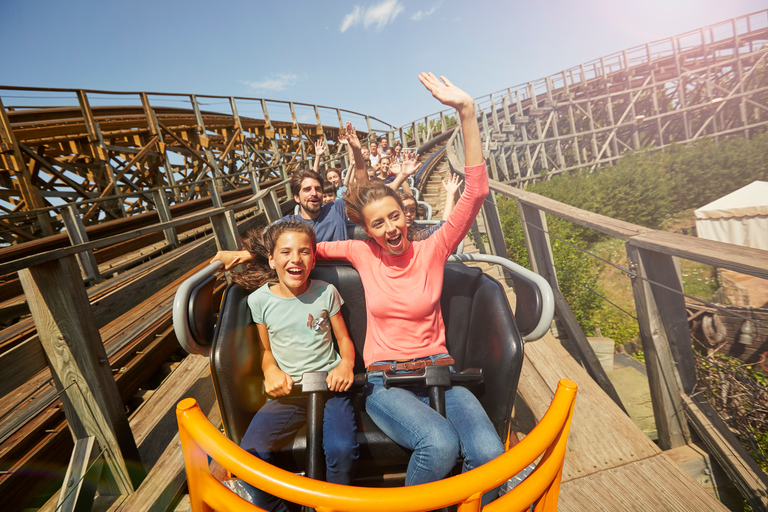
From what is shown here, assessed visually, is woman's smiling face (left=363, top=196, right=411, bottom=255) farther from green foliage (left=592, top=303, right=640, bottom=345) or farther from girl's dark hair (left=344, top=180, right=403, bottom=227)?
green foliage (left=592, top=303, right=640, bottom=345)

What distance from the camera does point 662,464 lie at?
141 centimetres

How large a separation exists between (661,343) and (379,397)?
136cm

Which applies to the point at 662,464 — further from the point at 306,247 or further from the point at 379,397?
the point at 306,247

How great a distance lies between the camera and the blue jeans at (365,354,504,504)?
1.16 metres

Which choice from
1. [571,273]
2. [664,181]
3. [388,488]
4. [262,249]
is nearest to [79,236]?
[262,249]

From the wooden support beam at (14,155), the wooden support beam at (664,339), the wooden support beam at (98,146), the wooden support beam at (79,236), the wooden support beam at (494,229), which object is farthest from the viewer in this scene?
the wooden support beam at (98,146)

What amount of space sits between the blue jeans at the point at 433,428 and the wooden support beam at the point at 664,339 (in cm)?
98

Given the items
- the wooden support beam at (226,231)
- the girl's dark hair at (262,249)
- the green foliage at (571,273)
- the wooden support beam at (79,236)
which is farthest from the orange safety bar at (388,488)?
the green foliage at (571,273)

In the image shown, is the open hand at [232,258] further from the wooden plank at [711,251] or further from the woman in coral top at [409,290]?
the wooden plank at [711,251]

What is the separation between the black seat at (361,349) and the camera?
130cm

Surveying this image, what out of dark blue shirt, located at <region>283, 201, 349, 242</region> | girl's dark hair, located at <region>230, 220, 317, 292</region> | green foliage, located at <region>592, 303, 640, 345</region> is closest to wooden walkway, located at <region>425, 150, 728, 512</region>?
girl's dark hair, located at <region>230, 220, 317, 292</region>

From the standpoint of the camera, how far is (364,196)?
1547 mm

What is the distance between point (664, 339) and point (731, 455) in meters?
0.52

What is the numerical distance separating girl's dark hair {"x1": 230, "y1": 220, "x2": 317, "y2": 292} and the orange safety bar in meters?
0.69
